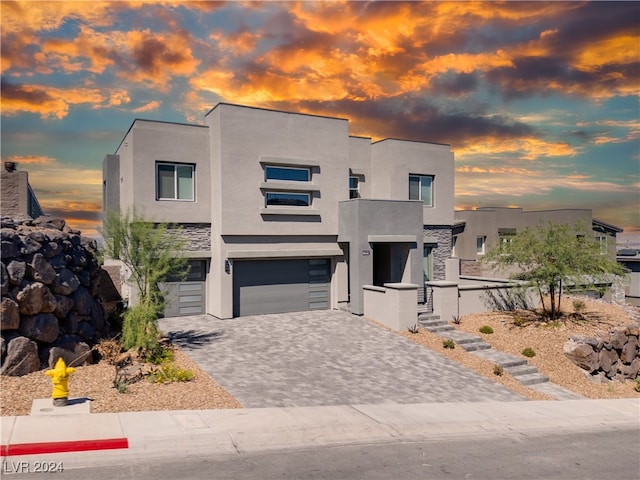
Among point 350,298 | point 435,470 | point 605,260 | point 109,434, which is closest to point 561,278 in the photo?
point 605,260

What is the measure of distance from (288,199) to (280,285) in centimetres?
406

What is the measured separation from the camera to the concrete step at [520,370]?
18.9 metres

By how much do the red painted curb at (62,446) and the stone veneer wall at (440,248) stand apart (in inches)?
830

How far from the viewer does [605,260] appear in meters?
22.9

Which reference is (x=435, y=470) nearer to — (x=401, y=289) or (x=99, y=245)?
(x=401, y=289)

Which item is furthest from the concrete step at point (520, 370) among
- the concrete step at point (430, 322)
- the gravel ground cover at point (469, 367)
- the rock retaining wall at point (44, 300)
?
the rock retaining wall at point (44, 300)

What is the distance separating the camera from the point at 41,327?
13930mm

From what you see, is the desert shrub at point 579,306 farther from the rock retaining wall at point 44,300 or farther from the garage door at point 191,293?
the rock retaining wall at point 44,300

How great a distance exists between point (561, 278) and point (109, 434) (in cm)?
1958

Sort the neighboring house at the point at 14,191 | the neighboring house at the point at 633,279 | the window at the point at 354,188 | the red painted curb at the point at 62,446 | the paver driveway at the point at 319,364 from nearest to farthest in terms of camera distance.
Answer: the red painted curb at the point at 62,446 < the paver driveway at the point at 319,364 < the neighboring house at the point at 14,191 < the window at the point at 354,188 < the neighboring house at the point at 633,279

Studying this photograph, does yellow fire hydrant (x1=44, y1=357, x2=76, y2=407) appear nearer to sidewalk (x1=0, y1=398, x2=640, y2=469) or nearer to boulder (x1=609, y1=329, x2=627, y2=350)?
sidewalk (x1=0, y1=398, x2=640, y2=469)

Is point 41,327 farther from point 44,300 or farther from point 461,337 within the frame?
point 461,337

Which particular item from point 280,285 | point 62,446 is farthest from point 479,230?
point 62,446

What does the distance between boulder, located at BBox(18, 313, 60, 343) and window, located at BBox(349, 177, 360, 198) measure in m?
16.8
